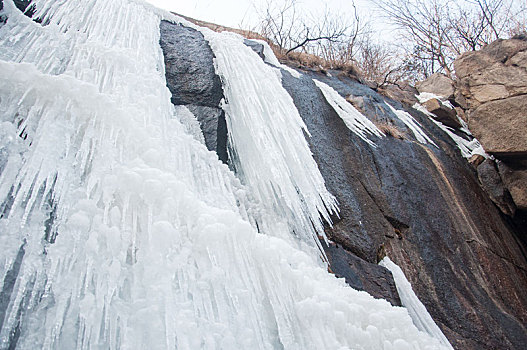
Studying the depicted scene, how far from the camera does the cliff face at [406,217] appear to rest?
241cm

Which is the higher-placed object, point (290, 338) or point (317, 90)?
point (317, 90)

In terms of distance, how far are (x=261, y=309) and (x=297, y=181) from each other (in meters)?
1.15

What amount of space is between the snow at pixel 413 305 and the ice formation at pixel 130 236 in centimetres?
69

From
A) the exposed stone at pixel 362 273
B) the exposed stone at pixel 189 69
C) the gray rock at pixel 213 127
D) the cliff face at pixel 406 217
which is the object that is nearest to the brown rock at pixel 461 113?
the cliff face at pixel 406 217

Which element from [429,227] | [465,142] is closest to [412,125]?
[465,142]

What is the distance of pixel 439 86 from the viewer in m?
6.41

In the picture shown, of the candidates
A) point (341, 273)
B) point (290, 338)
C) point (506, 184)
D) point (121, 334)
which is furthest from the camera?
point (506, 184)

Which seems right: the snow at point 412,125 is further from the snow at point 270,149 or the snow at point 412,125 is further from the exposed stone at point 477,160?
the snow at point 270,149

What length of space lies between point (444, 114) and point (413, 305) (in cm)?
383

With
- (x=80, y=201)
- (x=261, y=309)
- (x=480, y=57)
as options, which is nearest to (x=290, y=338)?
(x=261, y=309)

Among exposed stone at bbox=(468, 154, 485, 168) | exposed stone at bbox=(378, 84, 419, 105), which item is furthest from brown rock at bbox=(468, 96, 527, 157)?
exposed stone at bbox=(378, 84, 419, 105)

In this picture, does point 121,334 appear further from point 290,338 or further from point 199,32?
point 199,32

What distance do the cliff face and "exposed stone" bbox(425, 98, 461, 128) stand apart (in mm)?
1192

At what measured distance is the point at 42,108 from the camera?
1433mm
